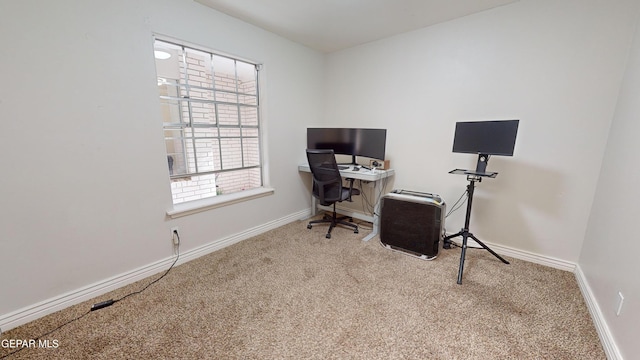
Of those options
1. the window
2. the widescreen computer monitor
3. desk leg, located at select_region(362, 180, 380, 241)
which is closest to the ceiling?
the window

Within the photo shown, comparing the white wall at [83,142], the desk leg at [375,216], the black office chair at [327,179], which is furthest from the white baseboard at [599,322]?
the white wall at [83,142]

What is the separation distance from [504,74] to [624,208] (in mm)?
1380

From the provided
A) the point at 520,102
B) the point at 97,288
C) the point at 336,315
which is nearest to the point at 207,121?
the point at 97,288

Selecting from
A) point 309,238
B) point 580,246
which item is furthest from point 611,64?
point 309,238

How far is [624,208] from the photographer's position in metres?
1.44

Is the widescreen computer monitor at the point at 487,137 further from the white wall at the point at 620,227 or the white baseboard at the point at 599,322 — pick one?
the white baseboard at the point at 599,322

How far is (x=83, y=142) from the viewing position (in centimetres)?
163

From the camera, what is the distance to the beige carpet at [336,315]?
135 cm

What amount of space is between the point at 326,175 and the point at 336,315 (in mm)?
1526

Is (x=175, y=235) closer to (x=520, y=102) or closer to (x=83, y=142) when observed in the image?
(x=83, y=142)

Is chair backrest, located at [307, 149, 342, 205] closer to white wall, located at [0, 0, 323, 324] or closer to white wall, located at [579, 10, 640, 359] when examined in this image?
white wall, located at [0, 0, 323, 324]

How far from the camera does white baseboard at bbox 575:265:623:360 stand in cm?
127

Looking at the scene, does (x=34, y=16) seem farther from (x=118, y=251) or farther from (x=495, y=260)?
(x=495, y=260)

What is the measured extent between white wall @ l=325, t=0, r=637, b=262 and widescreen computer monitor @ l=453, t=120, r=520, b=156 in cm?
40
